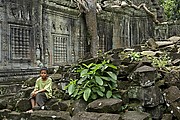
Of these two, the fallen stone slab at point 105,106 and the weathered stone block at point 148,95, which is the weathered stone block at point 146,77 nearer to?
the weathered stone block at point 148,95

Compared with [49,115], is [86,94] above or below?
above

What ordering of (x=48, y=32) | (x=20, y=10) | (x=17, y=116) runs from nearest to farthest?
(x=17, y=116), (x=20, y=10), (x=48, y=32)

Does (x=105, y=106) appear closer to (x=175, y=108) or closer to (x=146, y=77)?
(x=146, y=77)

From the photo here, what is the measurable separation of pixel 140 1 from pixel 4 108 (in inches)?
697

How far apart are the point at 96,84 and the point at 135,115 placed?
3.37 feet

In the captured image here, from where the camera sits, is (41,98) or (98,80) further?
(41,98)

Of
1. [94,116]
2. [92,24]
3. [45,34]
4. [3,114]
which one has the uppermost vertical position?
[92,24]

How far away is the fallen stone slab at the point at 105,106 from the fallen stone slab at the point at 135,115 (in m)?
0.21

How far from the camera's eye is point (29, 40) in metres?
12.5

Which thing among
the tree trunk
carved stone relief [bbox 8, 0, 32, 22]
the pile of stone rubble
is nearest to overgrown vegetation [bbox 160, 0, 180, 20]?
the tree trunk

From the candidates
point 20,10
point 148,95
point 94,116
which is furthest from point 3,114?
point 20,10

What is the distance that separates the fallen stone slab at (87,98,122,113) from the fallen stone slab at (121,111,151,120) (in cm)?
21

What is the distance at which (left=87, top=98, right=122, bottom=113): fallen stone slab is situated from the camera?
4.96 metres

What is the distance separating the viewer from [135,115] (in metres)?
4.80
